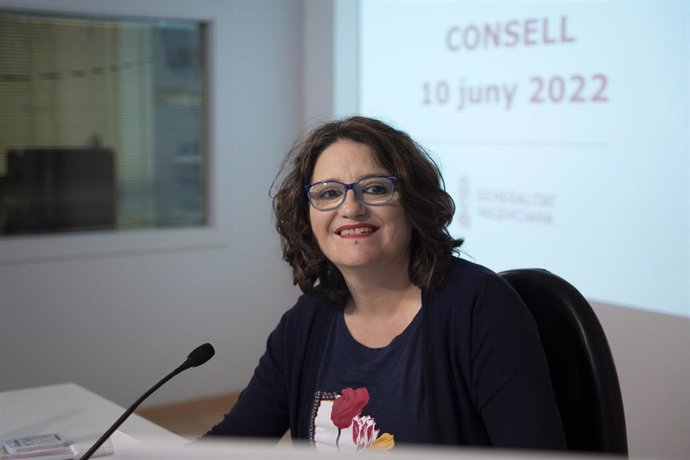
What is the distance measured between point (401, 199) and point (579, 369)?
438 mm

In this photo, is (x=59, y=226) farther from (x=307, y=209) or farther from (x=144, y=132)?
(x=307, y=209)

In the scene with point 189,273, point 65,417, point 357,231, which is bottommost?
point 189,273

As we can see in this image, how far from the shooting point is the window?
14.8 feet

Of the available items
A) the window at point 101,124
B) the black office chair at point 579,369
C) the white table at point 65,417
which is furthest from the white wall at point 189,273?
the black office chair at point 579,369

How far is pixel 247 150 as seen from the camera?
5.16 meters

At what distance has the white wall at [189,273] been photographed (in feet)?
14.9

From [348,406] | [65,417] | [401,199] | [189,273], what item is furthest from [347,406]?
[189,273]

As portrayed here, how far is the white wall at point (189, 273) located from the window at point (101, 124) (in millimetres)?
100

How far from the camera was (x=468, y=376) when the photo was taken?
1660mm

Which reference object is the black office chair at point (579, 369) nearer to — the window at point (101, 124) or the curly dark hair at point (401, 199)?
the curly dark hair at point (401, 199)

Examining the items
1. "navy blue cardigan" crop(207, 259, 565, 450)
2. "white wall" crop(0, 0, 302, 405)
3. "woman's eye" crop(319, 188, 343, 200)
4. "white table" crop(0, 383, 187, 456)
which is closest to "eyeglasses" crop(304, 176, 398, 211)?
"woman's eye" crop(319, 188, 343, 200)

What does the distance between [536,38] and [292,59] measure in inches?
65.0

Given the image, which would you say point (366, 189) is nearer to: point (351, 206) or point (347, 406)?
point (351, 206)

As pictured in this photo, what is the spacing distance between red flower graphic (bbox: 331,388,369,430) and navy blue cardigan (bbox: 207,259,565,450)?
7 centimetres
